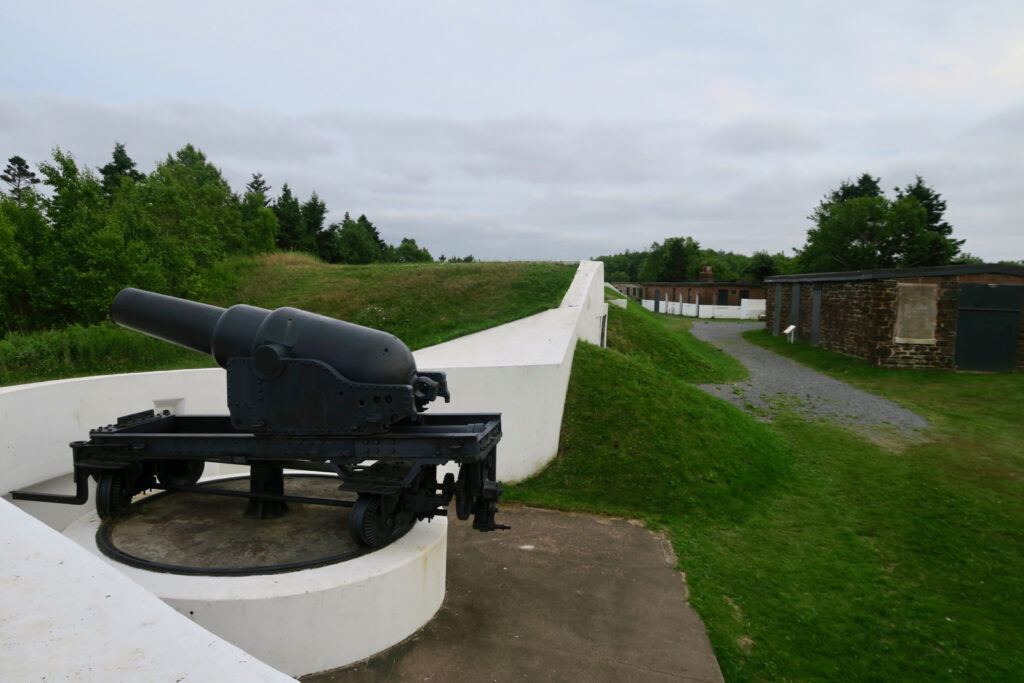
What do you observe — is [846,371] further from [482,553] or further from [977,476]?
[482,553]

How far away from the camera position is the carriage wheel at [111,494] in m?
4.73

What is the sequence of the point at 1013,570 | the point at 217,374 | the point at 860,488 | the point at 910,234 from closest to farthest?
the point at 1013,570 < the point at 217,374 < the point at 860,488 < the point at 910,234

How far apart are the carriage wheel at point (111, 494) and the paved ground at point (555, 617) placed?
7.21ft

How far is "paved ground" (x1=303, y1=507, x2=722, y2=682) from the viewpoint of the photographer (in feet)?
13.8

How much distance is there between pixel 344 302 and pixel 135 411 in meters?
10.5

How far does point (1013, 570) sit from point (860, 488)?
7.47 ft

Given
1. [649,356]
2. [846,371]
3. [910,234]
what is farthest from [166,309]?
[910,234]

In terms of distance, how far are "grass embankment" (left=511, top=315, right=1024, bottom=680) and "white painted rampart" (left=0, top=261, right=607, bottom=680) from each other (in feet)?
3.21

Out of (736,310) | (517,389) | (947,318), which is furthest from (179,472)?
(736,310)

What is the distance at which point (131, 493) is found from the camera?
4.94 m

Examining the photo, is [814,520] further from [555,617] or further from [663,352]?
[663,352]

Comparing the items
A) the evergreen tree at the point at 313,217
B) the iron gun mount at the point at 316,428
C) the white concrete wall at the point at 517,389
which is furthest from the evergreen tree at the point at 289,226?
the iron gun mount at the point at 316,428

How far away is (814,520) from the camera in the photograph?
7613 mm

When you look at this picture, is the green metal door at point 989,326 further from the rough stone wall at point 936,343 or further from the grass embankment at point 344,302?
the grass embankment at point 344,302
